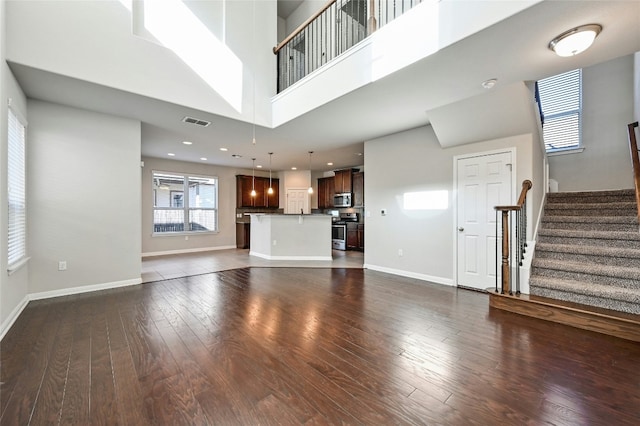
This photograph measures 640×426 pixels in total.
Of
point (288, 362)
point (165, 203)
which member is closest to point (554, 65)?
point (288, 362)

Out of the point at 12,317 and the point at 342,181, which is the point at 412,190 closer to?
the point at 342,181


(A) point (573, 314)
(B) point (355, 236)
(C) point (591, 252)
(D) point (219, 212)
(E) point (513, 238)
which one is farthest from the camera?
(D) point (219, 212)

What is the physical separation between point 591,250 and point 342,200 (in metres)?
5.98

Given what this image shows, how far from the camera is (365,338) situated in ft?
8.05

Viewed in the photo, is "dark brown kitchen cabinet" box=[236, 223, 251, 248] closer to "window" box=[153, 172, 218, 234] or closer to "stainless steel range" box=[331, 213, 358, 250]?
"window" box=[153, 172, 218, 234]

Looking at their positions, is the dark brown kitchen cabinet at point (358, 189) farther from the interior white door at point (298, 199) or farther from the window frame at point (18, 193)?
the window frame at point (18, 193)

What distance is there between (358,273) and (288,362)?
3198 millimetres

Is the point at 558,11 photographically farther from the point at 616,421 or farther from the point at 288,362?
the point at 288,362

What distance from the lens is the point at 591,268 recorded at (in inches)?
123

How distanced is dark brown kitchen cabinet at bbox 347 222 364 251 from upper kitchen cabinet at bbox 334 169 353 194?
1166 millimetres

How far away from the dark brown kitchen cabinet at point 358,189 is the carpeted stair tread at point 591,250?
491 centimetres

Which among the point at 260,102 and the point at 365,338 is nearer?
the point at 365,338

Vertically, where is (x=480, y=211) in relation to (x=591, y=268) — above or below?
above

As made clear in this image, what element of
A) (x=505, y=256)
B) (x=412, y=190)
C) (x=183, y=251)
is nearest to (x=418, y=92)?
(x=412, y=190)
